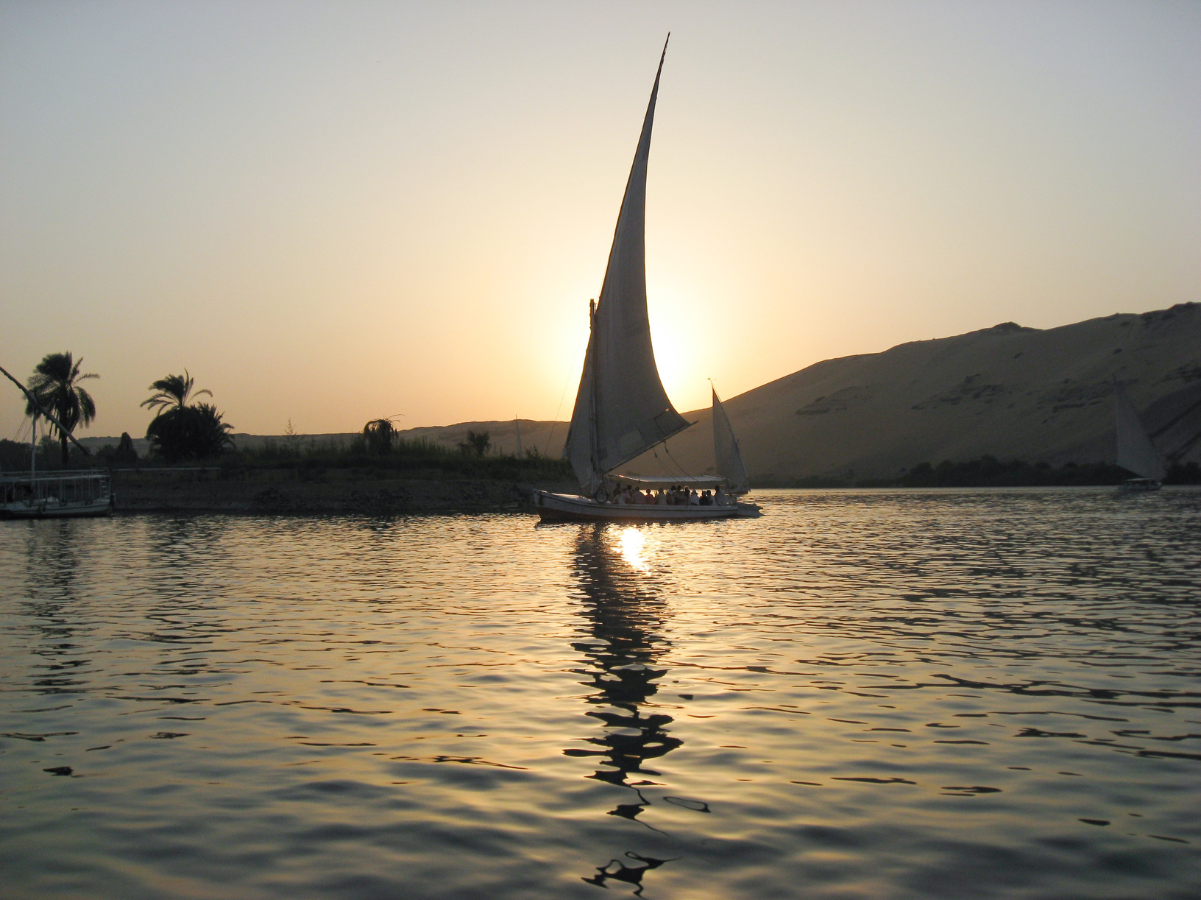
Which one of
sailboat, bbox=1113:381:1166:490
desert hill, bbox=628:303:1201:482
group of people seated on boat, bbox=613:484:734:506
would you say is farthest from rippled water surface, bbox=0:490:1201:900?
desert hill, bbox=628:303:1201:482

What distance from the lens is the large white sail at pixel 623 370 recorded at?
38.8 metres

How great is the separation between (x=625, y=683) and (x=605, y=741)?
7.33ft

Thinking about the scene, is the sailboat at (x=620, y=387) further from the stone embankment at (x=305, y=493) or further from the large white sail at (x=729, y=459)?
the large white sail at (x=729, y=459)

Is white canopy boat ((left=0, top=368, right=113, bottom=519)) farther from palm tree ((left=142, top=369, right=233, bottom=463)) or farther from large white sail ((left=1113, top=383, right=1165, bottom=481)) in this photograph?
large white sail ((left=1113, top=383, right=1165, bottom=481))

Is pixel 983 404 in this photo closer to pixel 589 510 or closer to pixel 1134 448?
pixel 1134 448

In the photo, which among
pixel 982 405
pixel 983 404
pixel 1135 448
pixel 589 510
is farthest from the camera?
pixel 983 404

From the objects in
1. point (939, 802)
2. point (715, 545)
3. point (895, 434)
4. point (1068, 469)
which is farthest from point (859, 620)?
point (895, 434)

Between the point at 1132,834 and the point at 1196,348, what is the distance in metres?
124

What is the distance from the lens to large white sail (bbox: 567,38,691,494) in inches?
1526

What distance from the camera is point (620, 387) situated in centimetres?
4025

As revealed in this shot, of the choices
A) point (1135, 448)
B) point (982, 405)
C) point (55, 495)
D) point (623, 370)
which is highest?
point (982, 405)

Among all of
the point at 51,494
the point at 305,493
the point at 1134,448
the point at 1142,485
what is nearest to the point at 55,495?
the point at 51,494

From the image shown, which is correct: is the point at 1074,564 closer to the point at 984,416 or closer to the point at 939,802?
the point at 939,802

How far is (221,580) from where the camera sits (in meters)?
20.2
